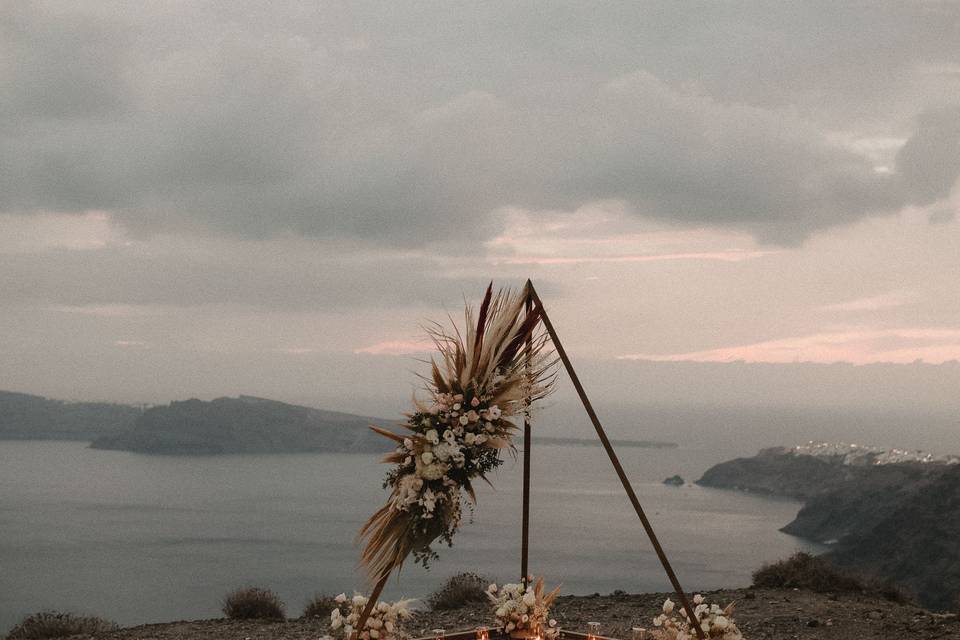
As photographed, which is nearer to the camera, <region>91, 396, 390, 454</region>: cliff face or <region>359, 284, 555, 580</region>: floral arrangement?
<region>359, 284, 555, 580</region>: floral arrangement

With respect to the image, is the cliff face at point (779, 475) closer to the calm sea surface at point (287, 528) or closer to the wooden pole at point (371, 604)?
the calm sea surface at point (287, 528)

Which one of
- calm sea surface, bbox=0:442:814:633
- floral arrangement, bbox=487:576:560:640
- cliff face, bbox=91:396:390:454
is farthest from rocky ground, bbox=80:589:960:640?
cliff face, bbox=91:396:390:454

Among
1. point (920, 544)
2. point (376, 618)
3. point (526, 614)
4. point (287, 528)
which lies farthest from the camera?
point (287, 528)

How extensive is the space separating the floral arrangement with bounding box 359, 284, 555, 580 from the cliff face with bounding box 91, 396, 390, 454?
4398 cm

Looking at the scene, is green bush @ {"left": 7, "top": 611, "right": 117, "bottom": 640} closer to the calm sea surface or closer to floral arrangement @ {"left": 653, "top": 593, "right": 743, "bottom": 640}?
the calm sea surface

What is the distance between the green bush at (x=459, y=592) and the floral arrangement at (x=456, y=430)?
4.75m

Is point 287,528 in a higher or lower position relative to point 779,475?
lower

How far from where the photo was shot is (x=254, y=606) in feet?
30.1

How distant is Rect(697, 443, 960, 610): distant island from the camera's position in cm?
1529

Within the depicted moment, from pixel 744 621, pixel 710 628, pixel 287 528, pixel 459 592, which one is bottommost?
pixel 287 528

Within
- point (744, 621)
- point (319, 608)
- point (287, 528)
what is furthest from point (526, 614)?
point (287, 528)

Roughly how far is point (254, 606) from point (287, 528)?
3101 cm

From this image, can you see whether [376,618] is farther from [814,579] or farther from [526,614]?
[814,579]

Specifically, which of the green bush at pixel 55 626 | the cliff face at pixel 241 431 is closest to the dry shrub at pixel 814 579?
the green bush at pixel 55 626
